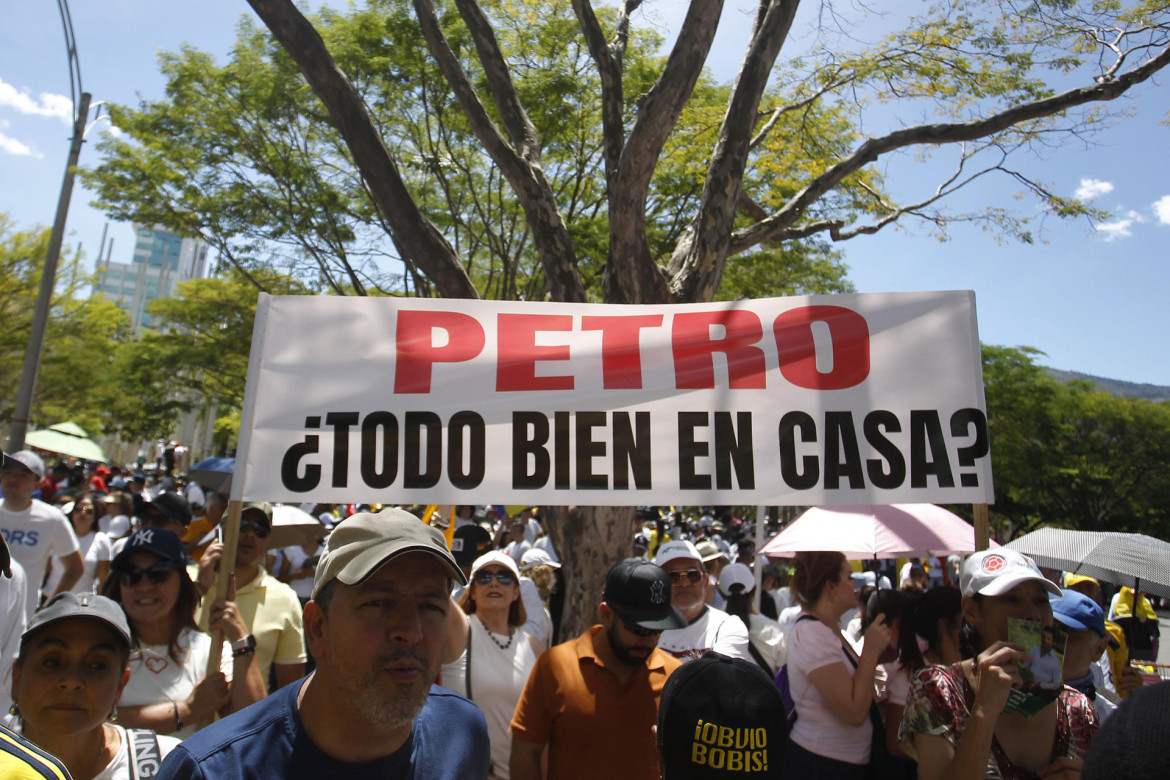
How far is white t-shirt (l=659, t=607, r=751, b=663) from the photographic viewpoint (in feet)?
13.6

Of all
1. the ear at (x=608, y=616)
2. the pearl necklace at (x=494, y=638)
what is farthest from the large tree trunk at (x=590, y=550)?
the ear at (x=608, y=616)

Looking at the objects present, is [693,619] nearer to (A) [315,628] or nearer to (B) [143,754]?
(B) [143,754]

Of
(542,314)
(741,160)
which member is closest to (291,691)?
(542,314)

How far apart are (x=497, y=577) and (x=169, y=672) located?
5.57ft

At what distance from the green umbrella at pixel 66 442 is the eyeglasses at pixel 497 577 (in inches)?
335

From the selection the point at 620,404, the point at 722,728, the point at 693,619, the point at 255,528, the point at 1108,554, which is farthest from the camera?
the point at 1108,554

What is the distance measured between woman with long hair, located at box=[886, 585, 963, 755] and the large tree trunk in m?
3.31

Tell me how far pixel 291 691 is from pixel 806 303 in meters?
2.75

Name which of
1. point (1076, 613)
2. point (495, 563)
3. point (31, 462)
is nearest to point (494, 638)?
point (495, 563)

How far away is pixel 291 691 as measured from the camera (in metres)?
1.79

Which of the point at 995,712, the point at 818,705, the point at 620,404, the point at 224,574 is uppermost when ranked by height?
the point at 620,404

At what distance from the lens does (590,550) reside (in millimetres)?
7207

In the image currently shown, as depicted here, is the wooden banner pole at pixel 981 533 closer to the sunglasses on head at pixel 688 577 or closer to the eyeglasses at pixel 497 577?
the sunglasses on head at pixel 688 577

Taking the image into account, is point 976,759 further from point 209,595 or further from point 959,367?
point 209,595
